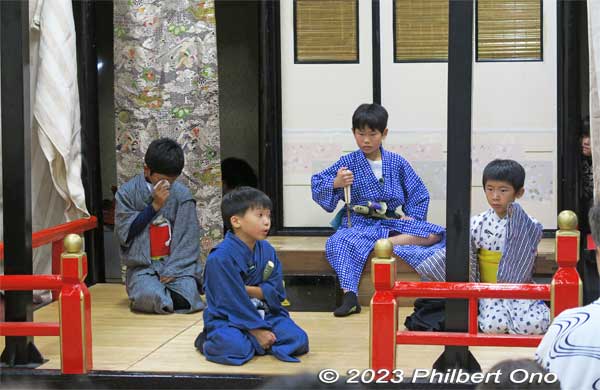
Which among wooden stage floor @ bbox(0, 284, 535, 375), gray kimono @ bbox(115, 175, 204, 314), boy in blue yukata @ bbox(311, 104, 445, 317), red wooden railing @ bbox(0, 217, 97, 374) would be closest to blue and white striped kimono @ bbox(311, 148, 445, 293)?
boy in blue yukata @ bbox(311, 104, 445, 317)

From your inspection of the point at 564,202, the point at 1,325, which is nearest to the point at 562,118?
the point at 564,202

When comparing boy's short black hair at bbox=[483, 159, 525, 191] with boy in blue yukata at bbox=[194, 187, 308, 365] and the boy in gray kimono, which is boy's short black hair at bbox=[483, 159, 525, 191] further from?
the boy in gray kimono

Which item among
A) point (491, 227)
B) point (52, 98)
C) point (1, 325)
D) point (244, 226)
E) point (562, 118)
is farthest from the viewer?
point (562, 118)

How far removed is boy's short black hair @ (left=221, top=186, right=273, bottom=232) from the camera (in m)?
5.36

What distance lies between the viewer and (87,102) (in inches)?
298

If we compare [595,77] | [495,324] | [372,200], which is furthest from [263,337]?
[595,77]

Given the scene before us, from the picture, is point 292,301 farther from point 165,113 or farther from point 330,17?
point 330,17

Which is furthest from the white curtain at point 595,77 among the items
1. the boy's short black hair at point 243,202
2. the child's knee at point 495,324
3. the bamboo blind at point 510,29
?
the bamboo blind at point 510,29

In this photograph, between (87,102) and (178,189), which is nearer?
(178,189)

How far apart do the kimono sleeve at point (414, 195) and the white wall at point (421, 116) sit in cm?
65

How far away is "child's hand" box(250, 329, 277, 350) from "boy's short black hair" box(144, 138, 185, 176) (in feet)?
5.46

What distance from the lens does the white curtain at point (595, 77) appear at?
4.91 m

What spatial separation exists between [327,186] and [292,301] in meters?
0.87

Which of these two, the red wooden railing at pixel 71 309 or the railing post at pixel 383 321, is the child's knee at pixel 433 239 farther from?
the red wooden railing at pixel 71 309
